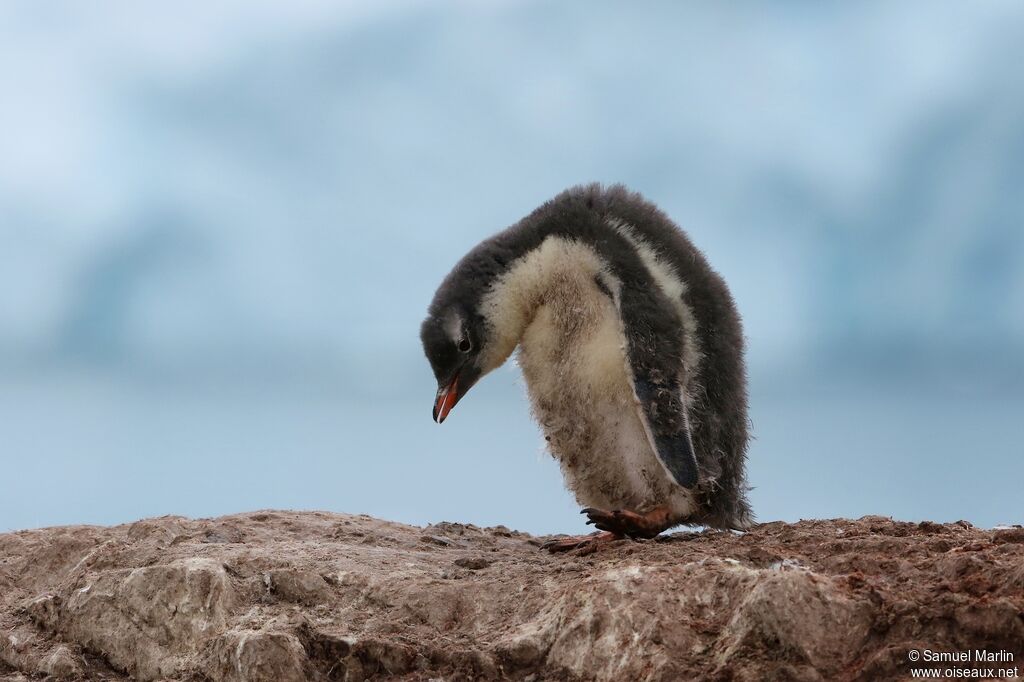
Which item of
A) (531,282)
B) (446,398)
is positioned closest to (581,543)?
(446,398)

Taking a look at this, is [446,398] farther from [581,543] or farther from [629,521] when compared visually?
[629,521]

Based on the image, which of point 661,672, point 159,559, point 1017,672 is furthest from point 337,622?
point 1017,672

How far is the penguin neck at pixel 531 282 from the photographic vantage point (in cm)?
513

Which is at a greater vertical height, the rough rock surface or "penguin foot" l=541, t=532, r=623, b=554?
"penguin foot" l=541, t=532, r=623, b=554

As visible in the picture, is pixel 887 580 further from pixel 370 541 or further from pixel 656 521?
pixel 370 541

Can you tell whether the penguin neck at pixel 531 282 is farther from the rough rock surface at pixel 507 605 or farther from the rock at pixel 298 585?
the rock at pixel 298 585

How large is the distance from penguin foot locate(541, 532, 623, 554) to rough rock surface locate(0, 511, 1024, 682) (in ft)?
0.22

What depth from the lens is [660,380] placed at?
4.84 m

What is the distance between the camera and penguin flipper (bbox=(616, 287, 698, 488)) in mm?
4809

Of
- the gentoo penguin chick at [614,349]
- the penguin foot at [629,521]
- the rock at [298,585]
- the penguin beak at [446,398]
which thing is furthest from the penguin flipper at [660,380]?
the rock at [298,585]

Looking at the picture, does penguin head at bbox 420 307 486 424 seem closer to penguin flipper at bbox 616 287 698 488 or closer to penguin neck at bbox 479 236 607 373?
penguin neck at bbox 479 236 607 373

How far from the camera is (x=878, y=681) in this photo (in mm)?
3439

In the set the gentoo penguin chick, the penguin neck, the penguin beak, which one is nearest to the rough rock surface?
the gentoo penguin chick

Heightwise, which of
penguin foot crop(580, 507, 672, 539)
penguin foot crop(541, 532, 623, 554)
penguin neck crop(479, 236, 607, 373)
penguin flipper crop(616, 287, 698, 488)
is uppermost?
penguin neck crop(479, 236, 607, 373)
